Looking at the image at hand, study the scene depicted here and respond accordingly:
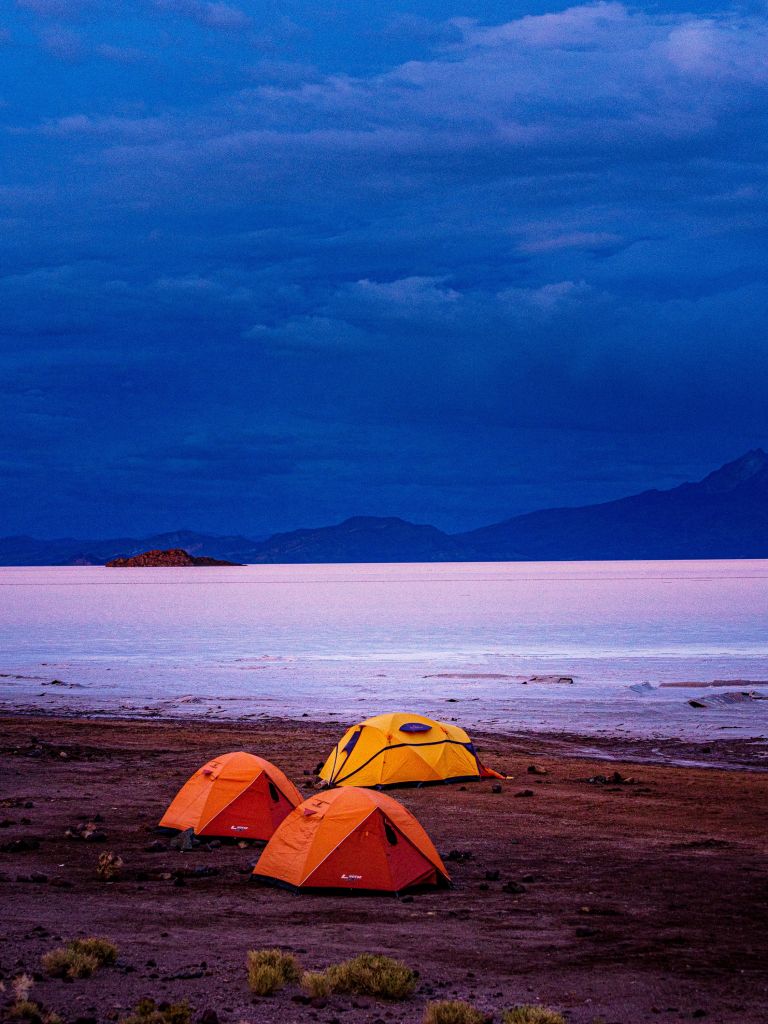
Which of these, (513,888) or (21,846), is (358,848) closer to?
(513,888)

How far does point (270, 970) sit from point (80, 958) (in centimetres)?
175

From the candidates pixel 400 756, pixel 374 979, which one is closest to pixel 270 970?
pixel 374 979

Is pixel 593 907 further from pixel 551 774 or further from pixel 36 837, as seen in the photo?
pixel 551 774

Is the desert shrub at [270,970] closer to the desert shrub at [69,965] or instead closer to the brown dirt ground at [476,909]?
the brown dirt ground at [476,909]

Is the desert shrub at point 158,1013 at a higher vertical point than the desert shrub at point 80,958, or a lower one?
lower

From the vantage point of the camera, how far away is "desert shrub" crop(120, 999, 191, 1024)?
29.0 ft

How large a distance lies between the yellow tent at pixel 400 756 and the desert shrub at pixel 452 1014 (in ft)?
39.4

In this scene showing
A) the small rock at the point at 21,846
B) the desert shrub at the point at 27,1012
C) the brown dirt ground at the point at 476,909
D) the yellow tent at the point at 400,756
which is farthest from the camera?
the yellow tent at the point at 400,756

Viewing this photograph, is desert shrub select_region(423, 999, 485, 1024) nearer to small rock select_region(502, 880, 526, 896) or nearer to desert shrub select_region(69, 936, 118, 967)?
desert shrub select_region(69, 936, 118, 967)

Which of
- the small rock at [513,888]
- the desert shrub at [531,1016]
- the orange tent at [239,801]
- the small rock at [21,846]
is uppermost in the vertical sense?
the orange tent at [239,801]

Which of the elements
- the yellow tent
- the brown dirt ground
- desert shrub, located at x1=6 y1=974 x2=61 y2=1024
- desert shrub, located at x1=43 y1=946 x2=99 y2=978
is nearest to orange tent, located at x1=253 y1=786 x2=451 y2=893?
the brown dirt ground

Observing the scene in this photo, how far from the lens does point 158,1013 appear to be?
A: 8.98 meters

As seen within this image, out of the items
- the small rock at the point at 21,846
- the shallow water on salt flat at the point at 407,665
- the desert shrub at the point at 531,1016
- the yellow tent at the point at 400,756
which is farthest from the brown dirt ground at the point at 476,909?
the shallow water on salt flat at the point at 407,665

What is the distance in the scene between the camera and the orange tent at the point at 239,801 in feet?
54.4
